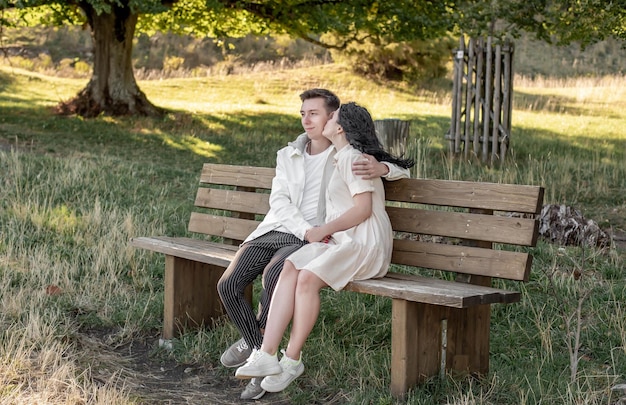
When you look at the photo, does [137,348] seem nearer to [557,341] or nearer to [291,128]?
[557,341]

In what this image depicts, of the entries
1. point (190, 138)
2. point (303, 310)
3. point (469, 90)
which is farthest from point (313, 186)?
point (190, 138)

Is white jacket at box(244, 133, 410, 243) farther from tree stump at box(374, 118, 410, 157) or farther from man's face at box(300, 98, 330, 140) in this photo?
tree stump at box(374, 118, 410, 157)

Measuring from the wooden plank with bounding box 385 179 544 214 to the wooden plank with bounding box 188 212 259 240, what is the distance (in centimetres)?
106

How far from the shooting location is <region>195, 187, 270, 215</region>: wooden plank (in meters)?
5.45

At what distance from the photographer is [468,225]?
4.47 metres

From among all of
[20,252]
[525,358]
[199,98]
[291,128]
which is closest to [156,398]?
[525,358]

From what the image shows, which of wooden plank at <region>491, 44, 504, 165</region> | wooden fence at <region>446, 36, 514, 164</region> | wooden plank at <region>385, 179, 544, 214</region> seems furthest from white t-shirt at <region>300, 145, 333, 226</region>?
wooden plank at <region>491, 44, 504, 165</region>

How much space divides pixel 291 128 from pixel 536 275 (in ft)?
36.1

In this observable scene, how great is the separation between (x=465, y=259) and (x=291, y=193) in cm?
105

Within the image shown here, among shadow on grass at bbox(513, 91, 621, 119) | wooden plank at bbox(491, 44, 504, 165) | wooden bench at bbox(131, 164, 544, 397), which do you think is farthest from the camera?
shadow on grass at bbox(513, 91, 621, 119)

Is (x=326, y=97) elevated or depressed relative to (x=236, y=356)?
elevated

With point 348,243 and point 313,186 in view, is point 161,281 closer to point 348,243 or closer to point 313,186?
point 313,186

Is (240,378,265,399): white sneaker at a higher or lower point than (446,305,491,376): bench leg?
lower

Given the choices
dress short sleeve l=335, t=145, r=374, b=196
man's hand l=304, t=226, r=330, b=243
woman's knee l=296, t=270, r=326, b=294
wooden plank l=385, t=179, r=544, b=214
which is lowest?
woman's knee l=296, t=270, r=326, b=294
